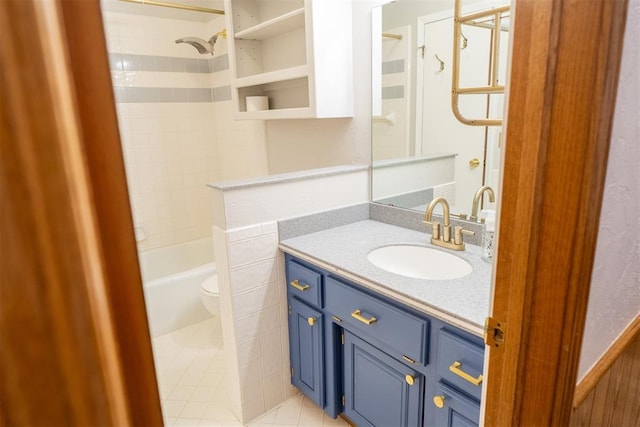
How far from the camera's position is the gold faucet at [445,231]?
1.63 m

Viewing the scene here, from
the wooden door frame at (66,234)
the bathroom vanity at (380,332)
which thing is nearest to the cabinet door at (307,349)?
the bathroom vanity at (380,332)

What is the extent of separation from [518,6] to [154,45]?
113 inches

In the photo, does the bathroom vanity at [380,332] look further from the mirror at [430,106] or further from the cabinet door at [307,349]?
the mirror at [430,106]

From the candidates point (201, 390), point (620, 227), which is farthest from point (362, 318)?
point (201, 390)

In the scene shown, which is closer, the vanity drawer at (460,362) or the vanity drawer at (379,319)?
the vanity drawer at (460,362)

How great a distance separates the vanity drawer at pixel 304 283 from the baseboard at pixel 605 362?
96 centimetres

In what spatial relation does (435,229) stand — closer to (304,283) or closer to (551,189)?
(304,283)

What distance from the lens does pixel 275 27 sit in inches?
83.4

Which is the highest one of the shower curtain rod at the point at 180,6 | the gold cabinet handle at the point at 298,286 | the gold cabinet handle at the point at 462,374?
the shower curtain rod at the point at 180,6

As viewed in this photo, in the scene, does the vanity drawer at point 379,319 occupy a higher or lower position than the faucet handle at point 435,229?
lower

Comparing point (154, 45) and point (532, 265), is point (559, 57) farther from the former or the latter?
point (154, 45)

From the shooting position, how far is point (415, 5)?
5.79 feet

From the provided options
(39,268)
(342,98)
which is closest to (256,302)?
(342,98)

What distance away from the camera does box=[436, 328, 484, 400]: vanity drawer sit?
3.66 ft
